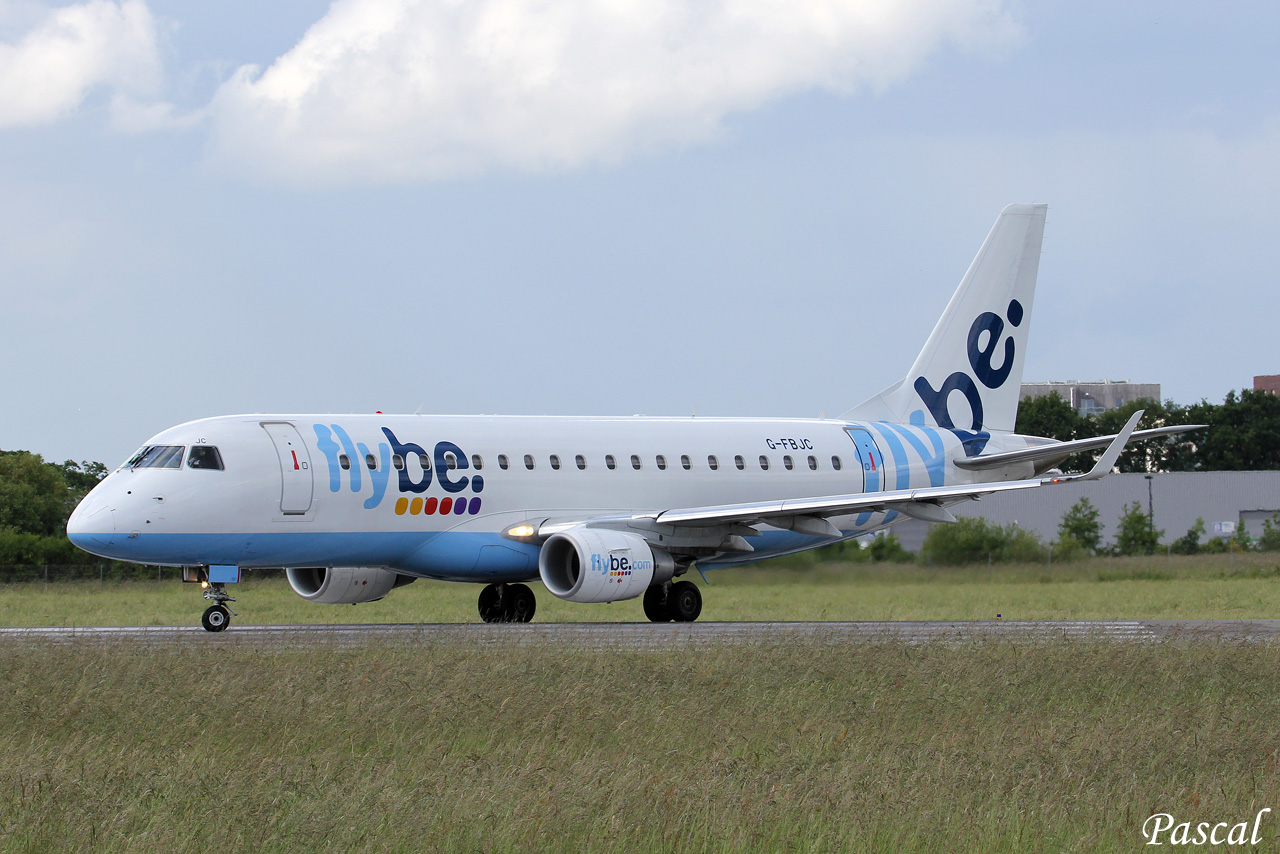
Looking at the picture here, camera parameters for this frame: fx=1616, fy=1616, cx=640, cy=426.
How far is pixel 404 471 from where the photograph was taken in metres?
26.0

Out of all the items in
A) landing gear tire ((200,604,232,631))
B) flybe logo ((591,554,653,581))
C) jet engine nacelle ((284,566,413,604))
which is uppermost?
flybe logo ((591,554,653,581))

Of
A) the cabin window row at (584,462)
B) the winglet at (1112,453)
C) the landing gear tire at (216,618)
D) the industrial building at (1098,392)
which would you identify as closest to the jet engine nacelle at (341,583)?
the cabin window row at (584,462)

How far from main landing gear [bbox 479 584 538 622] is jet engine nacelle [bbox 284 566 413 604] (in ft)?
6.16

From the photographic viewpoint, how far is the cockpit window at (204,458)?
80.3 feet

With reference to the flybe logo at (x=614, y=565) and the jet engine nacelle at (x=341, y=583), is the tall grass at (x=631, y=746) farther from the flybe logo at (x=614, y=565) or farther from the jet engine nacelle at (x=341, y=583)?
the jet engine nacelle at (x=341, y=583)

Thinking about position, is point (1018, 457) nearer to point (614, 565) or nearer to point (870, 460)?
point (870, 460)

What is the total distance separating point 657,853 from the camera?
29.7 ft

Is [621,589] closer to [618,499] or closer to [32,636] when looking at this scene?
[618,499]

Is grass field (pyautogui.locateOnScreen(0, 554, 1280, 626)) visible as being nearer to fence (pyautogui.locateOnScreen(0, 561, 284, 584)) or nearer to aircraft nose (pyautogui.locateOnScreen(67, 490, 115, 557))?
fence (pyautogui.locateOnScreen(0, 561, 284, 584))

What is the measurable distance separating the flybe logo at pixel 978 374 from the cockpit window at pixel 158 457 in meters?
16.4

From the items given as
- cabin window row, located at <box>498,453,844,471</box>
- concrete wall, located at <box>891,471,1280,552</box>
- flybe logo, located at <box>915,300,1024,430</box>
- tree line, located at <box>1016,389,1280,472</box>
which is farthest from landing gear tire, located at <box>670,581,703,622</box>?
tree line, located at <box>1016,389,1280,472</box>

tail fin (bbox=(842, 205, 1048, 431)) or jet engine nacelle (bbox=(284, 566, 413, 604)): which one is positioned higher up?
A: tail fin (bbox=(842, 205, 1048, 431))

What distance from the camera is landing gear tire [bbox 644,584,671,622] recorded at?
94.8 ft

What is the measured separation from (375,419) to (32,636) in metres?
6.63
